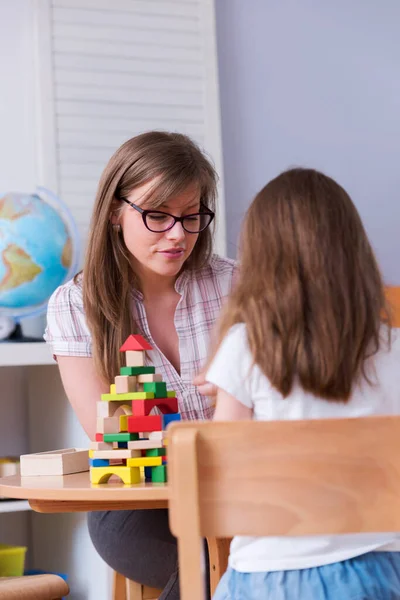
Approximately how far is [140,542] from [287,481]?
72cm

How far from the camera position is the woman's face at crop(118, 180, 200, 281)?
65.2 inches

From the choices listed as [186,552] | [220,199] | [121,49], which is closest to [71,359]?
[186,552]

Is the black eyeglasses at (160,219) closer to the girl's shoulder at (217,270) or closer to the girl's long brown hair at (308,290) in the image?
the girl's shoulder at (217,270)

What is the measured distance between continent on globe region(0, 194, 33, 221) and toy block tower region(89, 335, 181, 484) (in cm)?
82

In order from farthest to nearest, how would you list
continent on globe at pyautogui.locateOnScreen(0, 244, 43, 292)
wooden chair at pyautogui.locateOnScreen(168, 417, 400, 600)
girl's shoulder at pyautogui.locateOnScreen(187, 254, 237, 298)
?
continent on globe at pyautogui.locateOnScreen(0, 244, 43, 292) → girl's shoulder at pyautogui.locateOnScreen(187, 254, 237, 298) → wooden chair at pyautogui.locateOnScreen(168, 417, 400, 600)

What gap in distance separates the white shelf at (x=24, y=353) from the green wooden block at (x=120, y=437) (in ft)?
2.67

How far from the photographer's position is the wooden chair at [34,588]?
176cm

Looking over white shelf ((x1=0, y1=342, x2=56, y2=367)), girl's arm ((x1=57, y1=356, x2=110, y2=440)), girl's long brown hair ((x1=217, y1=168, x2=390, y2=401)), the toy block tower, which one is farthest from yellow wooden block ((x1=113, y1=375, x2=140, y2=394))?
white shelf ((x1=0, y1=342, x2=56, y2=367))

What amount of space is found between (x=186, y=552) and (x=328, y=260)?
412 millimetres

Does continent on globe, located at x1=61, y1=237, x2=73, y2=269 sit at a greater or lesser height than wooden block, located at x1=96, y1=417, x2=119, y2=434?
greater

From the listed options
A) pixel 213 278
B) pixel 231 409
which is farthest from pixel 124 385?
pixel 213 278

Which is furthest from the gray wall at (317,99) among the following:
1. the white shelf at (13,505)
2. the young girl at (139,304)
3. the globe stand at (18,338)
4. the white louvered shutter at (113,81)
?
the white shelf at (13,505)

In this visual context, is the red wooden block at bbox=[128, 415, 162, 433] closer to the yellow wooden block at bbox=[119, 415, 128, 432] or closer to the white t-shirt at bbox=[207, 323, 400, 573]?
the yellow wooden block at bbox=[119, 415, 128, 432]

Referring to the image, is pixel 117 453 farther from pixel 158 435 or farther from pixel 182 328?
pixel 182 328
